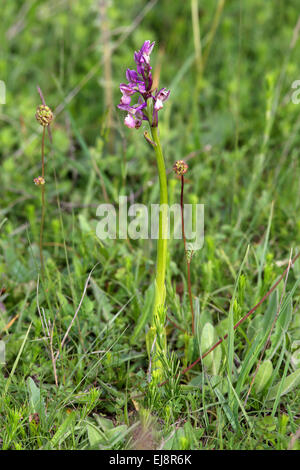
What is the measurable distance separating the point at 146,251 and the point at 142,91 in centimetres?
97

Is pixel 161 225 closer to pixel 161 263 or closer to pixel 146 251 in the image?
pixel 161 263

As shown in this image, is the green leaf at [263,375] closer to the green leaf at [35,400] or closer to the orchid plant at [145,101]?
the orchid plant at [145,101]

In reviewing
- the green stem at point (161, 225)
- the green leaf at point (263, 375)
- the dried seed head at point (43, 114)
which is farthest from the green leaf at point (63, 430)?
the dried seed head at point (43, 114)

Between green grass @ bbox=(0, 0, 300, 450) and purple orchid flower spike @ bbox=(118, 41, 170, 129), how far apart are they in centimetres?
55

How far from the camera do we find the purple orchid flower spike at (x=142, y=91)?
1.41 meters

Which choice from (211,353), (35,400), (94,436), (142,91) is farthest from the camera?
(211,353)

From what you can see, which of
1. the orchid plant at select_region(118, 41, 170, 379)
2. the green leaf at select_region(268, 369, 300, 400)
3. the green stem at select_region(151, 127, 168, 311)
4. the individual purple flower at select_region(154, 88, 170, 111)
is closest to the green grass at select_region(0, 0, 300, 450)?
the green leaf at select_region(268, 369, 300, 400)

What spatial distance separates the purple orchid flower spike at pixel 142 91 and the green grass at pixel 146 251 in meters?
0.55

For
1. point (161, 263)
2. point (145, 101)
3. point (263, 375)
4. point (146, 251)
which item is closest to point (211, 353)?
point (263, 375)

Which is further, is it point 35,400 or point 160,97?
point 35,400

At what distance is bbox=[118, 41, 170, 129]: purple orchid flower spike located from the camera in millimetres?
1410

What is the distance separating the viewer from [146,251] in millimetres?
2277

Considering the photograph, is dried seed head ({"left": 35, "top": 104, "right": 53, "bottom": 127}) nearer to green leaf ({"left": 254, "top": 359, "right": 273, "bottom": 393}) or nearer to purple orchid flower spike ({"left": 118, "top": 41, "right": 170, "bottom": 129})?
purple orchid flower spike ({"left": 118, "top": 41, "right": 170, "bottom": 129})
